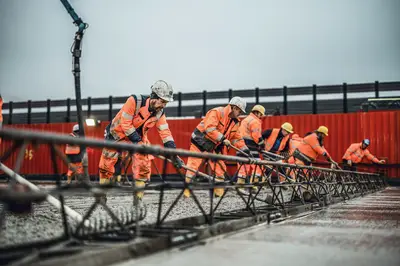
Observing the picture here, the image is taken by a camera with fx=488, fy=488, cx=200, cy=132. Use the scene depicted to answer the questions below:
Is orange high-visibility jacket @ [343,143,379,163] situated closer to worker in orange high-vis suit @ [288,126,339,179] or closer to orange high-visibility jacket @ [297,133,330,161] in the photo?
worker in orange high-vis suit @ [288,126,339,179]

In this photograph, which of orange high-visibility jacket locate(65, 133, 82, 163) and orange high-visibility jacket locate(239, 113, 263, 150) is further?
orange high-visibility jacket locate(65, 133, 82, 163)

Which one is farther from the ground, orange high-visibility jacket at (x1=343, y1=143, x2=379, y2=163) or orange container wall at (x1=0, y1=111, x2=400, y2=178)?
orange container wall at (x1=0, y1=111, x2=400, y2=178)

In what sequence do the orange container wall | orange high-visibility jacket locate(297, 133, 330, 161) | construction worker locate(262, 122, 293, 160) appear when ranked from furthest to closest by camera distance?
the orange container wall → orange high-visibility jacket locate(297, 133, 330, 161) → construction worker locate(262, 122, 293, 160)

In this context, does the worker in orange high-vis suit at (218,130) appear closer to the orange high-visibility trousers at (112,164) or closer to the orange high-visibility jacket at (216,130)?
the orange high-visibility jacket at (216,130)

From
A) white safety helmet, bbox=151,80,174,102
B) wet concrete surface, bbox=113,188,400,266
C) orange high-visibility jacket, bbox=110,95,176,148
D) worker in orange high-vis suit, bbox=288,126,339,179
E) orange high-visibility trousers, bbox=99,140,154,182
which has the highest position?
white safety helmet, bbox=151,80,174,102

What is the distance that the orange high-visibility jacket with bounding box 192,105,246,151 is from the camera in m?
9.15

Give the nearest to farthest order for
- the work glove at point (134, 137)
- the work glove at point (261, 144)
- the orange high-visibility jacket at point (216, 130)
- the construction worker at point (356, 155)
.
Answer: the work glove at point (134, 137), the orange high-visibility jacket at point (216, 130), the work glove at point (261, 144), the construction worker at point (356, 155)

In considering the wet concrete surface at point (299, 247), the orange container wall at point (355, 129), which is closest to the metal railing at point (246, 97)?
the orange container wall at point (355, 129)

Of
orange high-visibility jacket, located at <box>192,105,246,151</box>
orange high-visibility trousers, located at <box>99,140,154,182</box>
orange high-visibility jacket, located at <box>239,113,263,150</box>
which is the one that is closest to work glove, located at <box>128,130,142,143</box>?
Answer: orange high-visibility trousers, located at <box>99,140,154,182</box>

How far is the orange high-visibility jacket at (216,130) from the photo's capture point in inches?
360

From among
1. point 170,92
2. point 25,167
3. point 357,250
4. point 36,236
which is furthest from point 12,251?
point 25,167

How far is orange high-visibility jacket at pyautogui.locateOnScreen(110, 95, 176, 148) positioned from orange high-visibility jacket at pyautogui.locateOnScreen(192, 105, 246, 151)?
4.82 feet

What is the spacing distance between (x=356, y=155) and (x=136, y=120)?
1099 centimetres

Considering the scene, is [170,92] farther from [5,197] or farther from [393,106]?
[393,106]
